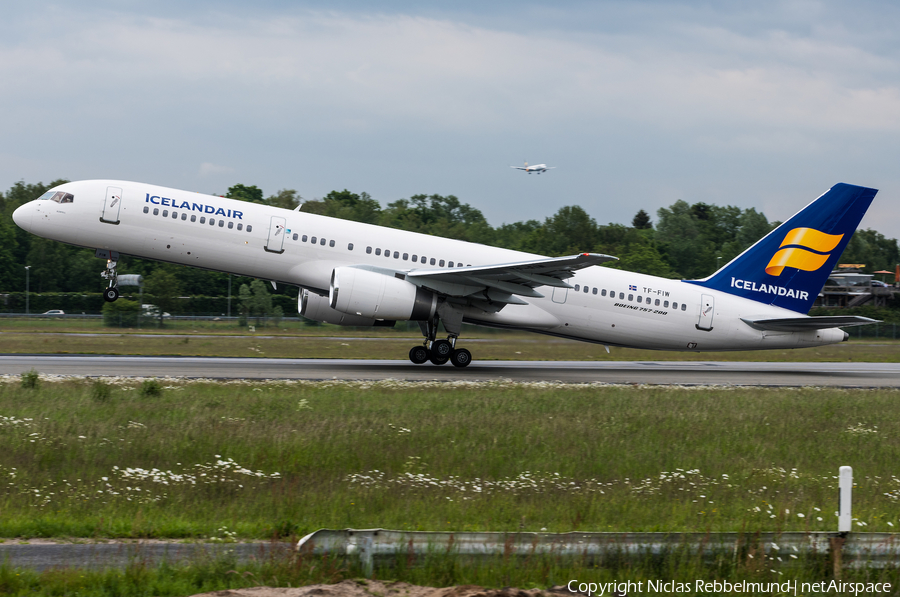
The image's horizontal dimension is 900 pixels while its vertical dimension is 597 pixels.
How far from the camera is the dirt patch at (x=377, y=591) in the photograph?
6210 mm

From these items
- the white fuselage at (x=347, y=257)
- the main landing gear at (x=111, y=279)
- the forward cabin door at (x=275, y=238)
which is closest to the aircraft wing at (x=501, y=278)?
the white fuselage at (x=347, y=257)

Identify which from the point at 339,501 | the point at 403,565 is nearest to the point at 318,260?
the point at 339,501

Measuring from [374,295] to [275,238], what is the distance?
377 cm

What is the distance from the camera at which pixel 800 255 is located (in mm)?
28656

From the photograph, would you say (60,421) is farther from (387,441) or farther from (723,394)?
(723,394)

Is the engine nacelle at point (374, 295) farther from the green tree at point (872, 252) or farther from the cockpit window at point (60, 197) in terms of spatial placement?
the green tree at point (872, 252)

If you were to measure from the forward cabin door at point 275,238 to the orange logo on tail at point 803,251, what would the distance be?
17606mm

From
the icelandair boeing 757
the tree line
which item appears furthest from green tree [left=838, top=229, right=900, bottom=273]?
the icelandair boeing 757

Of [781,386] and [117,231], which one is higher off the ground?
[117,231]

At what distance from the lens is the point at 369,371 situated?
24.9 meters

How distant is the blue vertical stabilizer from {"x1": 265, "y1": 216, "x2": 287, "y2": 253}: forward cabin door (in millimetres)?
15295

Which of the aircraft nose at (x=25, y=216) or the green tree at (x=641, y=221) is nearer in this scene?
the aircraft nose at (x=25, y=216)

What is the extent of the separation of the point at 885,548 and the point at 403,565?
442cm

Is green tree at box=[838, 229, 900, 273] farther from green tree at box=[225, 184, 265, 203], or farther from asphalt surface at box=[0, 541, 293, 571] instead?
asphalt surface at box=[0, 541, 293, 571]
